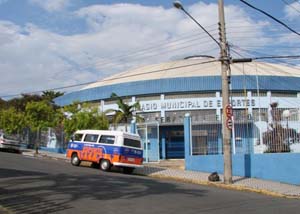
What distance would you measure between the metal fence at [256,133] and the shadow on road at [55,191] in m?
7.74

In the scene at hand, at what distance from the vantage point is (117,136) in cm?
2431

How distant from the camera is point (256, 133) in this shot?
22.7 m

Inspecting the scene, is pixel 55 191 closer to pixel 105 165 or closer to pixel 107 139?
pixel 105 165

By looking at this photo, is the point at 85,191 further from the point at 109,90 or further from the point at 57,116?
the point at 109,90

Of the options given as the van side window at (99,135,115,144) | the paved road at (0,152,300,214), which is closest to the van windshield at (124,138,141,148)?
the van side window at (99,135,115,144)

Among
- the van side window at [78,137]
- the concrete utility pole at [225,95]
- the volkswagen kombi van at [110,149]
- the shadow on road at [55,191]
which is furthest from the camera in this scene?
the van side window at [78,137]

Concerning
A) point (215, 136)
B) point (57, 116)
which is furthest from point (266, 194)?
point (57, 116)

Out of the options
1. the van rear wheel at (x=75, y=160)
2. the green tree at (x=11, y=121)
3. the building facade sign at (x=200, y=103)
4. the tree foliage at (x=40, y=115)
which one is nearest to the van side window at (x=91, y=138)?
the van rear wheel at (x=75, y=160)

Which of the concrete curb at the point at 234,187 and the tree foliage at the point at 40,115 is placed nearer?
the concrete curb at the point at 234,187

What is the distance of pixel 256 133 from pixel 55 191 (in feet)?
40.2

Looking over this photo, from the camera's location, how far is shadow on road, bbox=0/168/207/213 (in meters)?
11.4

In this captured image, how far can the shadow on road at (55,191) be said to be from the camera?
1138cm

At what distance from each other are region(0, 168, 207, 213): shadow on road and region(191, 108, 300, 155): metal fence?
7740 millimetres

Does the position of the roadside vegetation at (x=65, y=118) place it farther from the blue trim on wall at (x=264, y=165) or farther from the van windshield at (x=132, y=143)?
the blue trim on wall at (x=264, y=165)
